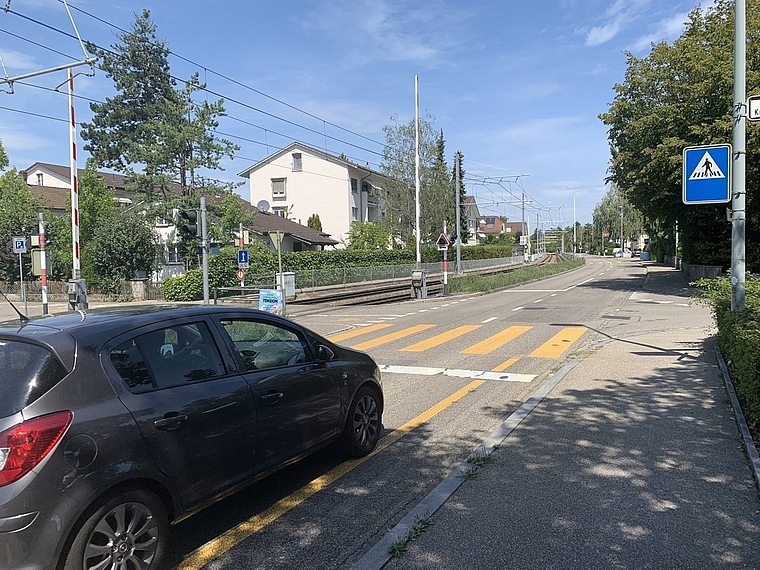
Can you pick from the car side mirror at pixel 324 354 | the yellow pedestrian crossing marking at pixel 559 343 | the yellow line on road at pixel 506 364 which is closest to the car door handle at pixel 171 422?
the car side mirror at pixel 324 354

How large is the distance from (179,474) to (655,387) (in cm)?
660

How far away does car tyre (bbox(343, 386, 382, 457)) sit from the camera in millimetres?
5219

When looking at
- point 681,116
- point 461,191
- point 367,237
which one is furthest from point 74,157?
point 461,191

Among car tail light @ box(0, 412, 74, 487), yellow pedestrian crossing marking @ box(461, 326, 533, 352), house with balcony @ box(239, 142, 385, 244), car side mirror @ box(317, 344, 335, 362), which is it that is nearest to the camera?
car tail light @ box(0, 412, 74, 487)

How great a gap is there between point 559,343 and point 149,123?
3199cm

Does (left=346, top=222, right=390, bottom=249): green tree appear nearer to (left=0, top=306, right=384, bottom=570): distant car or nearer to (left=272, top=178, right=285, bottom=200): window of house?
(left=272, top=178, right=285, bottom=200): window of house

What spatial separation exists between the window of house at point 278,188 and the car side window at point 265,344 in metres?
57.1

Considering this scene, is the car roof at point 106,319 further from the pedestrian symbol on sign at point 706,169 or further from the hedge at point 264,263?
the hedge at point 264,263

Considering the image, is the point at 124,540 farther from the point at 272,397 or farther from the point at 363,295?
the point at 363,295

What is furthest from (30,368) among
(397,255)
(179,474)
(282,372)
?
(397,255)

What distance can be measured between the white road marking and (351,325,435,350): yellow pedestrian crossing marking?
258 centimetres

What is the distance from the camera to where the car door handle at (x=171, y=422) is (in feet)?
11.1

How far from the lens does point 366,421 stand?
549 cm

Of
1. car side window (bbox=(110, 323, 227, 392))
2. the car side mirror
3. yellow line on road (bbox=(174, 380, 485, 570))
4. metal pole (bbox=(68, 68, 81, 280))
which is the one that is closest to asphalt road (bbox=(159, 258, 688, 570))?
yellow line on road (bbox=(174, 380, 485, 570))
